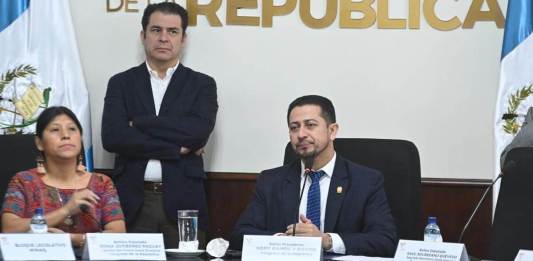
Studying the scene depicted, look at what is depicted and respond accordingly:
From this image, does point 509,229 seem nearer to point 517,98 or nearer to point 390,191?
point 390,191

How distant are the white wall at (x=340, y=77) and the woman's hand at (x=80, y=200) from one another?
6.08ft

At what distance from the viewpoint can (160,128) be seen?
4707mm

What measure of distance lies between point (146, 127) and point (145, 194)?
0.35 metres

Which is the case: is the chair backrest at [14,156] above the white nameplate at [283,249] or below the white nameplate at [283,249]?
above

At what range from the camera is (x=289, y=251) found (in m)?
3.02

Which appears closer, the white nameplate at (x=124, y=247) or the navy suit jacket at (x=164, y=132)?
the white nameplate at (x=124, y=247)

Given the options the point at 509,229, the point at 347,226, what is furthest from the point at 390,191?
the point at 509,229

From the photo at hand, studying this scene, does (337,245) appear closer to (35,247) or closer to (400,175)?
(400,175)

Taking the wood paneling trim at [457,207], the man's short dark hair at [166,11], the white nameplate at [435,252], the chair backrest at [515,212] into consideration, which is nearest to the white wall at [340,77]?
the wood paneling trim at [457,207]

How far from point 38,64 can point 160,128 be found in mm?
855

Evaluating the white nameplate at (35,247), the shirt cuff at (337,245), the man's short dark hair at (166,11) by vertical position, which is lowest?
the shirt cuff at (337,245)

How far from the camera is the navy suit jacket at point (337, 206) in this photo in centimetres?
378

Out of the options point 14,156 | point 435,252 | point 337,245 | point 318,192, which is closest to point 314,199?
point 318,192

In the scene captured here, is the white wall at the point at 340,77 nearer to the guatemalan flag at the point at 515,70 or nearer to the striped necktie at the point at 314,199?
the guatemalan flag at the point at 515,70
